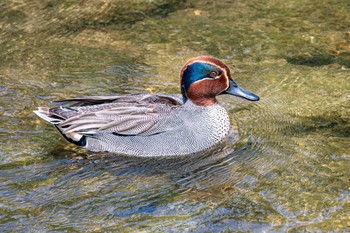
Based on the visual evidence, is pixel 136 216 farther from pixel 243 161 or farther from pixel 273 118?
pixel 273 118

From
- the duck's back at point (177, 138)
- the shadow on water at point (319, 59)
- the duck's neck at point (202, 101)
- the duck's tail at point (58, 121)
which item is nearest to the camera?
the duck's back at point (177, 138)

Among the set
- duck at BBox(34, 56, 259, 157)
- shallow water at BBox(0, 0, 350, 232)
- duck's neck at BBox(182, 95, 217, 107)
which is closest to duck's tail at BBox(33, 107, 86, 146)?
duck at BBox(34, 56, 259, 157)

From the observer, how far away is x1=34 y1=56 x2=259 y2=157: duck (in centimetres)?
728

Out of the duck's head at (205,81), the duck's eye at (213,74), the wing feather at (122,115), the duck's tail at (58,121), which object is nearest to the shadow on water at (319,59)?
the duck's head at (205,81)

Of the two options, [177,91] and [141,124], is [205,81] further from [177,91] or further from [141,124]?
[177,91]

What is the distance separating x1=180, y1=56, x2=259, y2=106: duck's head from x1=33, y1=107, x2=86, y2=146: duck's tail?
4.08ft

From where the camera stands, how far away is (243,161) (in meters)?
7.15

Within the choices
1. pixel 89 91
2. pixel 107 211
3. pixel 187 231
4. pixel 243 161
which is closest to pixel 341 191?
pixel 243 161

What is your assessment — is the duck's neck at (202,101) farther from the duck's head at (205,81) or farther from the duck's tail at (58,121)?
the duck's tail at (58,121)

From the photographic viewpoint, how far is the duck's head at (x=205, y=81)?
7.40 m

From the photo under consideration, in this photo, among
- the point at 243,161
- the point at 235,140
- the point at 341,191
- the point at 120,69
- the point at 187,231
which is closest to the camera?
the point at 187,231

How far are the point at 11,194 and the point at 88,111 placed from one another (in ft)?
4.59

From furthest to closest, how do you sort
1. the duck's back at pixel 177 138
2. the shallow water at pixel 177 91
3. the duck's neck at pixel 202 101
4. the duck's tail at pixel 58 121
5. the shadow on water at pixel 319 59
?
1. the shadow on water at pixel 319 59
2. the duck's neck at pixel 202 101
3. the duck's tail at pixel 58 121
4. the duck's back at pixel 177 138
5. the shallow water at pixel 177 91

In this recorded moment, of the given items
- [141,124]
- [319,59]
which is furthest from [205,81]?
[319,59]
